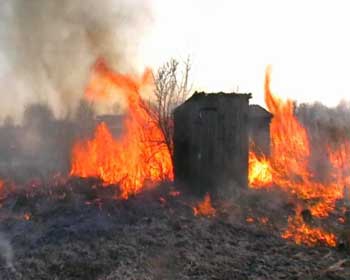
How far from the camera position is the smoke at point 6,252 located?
31.7 ft

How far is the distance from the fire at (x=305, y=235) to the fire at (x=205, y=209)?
2.86 m

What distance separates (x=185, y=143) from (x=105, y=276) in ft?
28.3

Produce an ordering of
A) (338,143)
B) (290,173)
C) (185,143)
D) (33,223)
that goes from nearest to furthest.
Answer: (33,223) → (185,143) → (290,173) → (338,143)

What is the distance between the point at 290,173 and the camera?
751 inches

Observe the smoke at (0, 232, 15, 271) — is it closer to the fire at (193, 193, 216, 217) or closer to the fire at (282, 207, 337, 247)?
the fire at (193, 193, 216, 217)

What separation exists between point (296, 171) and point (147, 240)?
11825 millimetres

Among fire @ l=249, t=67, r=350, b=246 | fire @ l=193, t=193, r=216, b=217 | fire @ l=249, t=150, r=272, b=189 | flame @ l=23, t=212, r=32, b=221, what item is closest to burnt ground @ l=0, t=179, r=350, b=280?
flame @ l=23, t=212, r=32, b=221

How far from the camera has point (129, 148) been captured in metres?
19.3

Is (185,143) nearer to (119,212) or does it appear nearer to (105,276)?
(119,212)

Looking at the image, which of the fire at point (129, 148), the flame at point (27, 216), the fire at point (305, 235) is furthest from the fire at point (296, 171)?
the flame at point (27, 216)

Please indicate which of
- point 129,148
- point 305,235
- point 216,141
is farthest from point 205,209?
point 129,148

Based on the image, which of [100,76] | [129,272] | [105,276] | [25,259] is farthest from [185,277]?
[100,76]

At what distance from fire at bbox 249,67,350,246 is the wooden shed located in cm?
186

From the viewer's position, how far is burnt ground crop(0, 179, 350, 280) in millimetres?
9141
